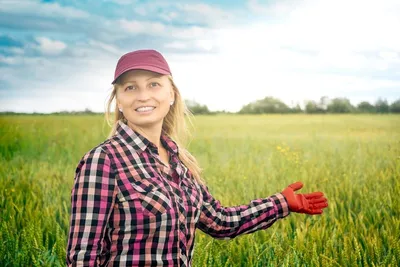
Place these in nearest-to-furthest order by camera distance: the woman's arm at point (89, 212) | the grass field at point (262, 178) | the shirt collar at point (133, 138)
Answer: the woman's arm at point (89, 212)
the shirt collar at point (133, 138)
the grass field at point (262, 178)

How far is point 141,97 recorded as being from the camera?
1321 millimetres

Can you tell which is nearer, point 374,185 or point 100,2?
point 374,185

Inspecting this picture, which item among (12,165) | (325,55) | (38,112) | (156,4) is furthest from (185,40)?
(12,165)

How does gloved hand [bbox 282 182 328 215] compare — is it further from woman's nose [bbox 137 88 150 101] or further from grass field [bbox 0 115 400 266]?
woman's nose [bbox 137 88 150 101]

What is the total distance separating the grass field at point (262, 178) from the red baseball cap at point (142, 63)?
75 centimetres

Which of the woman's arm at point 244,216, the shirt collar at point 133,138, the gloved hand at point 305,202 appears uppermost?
the shirt collar at point 133,138

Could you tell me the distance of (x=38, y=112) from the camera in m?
2.48

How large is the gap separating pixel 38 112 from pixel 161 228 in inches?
58.4

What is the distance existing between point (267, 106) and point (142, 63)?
1.16m

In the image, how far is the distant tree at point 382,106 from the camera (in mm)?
2289

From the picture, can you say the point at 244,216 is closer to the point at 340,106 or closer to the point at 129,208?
the point at 129,208

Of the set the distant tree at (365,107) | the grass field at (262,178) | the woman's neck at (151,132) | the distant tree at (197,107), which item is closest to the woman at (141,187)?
the woman's neck at (151,132)

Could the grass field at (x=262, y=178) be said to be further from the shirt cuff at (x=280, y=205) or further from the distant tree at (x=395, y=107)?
the shirt cuff at (x=280, y=205)

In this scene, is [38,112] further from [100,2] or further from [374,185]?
[374,185]
